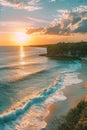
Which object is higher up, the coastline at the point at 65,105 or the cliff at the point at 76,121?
the cliff at the point at 76,121

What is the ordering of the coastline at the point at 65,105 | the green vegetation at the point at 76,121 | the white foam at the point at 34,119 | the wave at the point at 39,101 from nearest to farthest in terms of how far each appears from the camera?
the green vegetation at the point at 76,121 → the white foam at the point at 34,119 → the coastline at the point at 65,105 → the wave at the point at 39,101

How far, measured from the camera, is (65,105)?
3453 cm

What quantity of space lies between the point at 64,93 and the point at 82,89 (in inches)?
181

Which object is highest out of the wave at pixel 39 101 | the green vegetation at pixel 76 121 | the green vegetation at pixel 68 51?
the green vegetation at pixel 76 121

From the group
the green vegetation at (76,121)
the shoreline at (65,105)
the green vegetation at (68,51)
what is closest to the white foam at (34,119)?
the shoreline at (65,105)

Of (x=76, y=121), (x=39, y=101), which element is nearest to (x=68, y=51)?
(x=39, y=101)

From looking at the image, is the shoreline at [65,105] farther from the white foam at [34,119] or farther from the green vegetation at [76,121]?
the green vegetation at [76,121]

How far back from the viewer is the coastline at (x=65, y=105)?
2735cm

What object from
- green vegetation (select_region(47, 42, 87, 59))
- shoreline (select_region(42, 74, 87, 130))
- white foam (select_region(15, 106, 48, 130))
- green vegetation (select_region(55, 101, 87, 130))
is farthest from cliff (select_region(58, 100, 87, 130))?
green vegetation (select_region(47, 42, 87, 59))

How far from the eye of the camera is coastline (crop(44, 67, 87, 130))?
89.7ft

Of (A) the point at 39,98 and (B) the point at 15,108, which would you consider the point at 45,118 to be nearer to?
(B) the point at 15,108

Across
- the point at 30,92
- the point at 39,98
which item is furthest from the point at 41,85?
the point at 39,98

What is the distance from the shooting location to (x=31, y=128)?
84.5 feet

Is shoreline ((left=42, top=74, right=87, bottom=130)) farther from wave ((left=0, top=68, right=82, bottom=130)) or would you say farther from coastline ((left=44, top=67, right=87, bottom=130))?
wave ((left=0, top=68, right=82, bottom=130))
